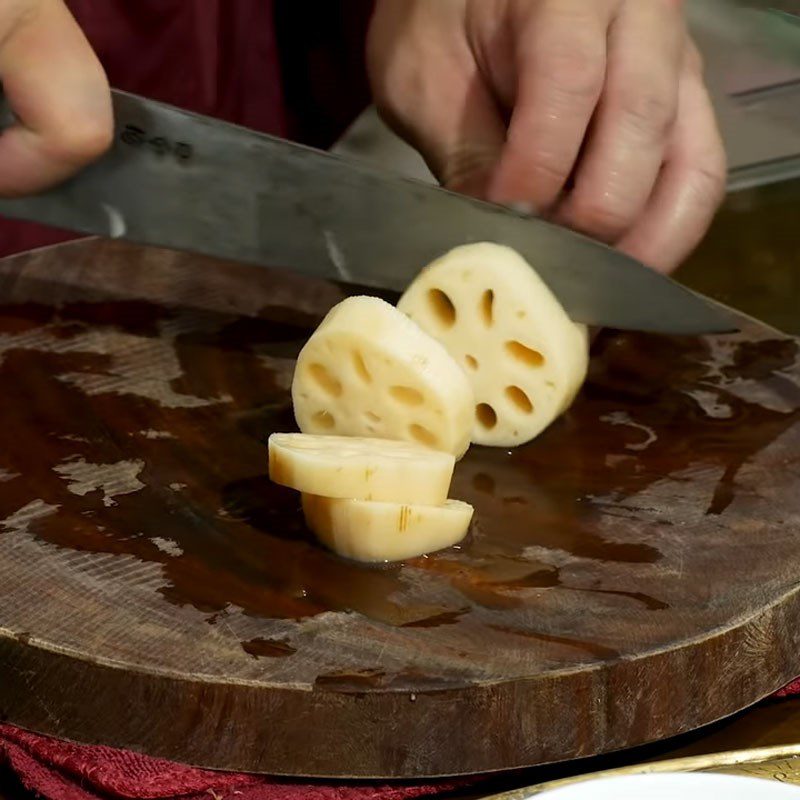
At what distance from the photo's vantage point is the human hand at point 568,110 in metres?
1.44

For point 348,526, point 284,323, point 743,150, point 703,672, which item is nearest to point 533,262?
point 284,323

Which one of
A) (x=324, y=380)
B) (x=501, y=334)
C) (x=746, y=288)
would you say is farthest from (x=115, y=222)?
(x=746, y=288)

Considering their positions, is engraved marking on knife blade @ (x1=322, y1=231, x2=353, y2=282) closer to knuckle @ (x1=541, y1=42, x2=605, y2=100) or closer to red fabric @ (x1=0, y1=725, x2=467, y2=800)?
knuckle @ (x1=541, y1=42, x2=605, y2=100)

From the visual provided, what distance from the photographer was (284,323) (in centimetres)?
158

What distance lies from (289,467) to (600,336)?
23.6 inches

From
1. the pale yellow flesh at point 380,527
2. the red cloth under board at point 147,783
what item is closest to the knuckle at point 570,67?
the pale yellow flesh at point 380,527

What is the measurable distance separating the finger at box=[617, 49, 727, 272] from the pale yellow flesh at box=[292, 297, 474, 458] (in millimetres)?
442

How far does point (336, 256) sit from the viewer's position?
1.45 metres

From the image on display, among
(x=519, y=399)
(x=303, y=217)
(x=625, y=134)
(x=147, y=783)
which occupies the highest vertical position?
(x=625, y=134)

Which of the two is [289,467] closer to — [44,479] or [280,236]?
[44,479]

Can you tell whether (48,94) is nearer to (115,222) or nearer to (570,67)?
(115,222)

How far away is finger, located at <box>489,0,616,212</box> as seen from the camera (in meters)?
1.43

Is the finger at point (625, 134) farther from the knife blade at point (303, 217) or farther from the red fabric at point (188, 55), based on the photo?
the red fabric at point (188, 55)

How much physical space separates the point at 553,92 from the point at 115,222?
51 cm
